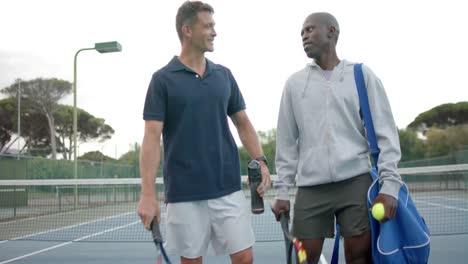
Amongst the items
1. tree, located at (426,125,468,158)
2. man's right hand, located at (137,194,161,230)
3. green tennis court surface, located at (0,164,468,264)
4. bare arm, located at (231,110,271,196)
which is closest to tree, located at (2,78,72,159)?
tree, located at (426,125,468,158)

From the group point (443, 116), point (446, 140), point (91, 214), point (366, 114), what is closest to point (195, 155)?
point (366, 114)

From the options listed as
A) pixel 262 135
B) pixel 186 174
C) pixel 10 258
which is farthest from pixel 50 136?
pixel 186 174

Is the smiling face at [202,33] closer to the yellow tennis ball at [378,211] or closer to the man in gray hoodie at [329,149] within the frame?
the man in gray hoodie at [329,149]

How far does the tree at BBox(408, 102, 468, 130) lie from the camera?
57844mm

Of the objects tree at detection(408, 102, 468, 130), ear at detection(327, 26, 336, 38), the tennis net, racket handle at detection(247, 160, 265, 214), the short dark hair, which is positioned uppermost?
tree at detection(408, 102, 468, 130)

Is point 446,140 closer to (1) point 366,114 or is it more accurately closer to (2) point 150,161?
(1) point 366,114

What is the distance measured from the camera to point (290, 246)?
2.91 m

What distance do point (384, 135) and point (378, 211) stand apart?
40 cm

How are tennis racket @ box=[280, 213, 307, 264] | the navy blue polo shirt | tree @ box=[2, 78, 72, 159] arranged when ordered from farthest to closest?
tree @ box=[2, 78, 72, 159]
the navy blue polo shirt
tennis racket @ box=[280, 213, 307, 264]

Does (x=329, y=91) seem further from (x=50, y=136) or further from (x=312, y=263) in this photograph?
(x=50, y=136)

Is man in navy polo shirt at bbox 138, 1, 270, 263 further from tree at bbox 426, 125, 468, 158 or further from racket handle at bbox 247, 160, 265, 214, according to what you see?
tree at bbox 426, 125, 468, 158

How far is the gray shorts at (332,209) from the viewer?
294 cm

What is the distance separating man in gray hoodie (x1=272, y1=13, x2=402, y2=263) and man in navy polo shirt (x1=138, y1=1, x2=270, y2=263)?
10.3 inches

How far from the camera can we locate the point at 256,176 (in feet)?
10.2
